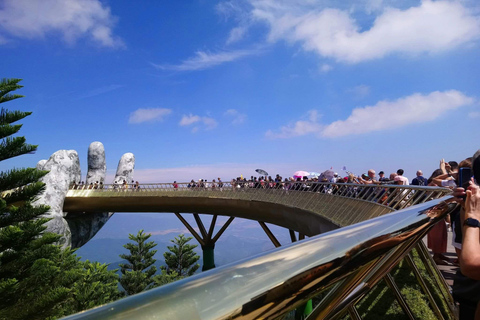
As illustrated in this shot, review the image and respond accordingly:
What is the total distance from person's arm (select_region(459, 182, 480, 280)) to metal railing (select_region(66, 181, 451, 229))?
1911mm

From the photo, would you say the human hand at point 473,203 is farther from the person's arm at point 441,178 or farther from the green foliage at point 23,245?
the green foliage at point 23,245

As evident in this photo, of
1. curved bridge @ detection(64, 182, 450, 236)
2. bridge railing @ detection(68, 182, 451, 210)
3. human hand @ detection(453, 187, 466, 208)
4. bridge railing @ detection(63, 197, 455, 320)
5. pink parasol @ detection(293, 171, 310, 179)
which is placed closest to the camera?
bridge railing @ detection(63, 197, 455, 320)

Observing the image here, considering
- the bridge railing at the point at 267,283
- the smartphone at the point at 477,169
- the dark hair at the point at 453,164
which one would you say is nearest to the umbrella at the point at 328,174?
the dark hair at the point at 453,164

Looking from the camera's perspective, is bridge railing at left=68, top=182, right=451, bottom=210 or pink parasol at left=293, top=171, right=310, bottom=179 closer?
bridge railing at left=68, top=182, right=451, bottom=210

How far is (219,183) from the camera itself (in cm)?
2250

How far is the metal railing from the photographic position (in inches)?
289

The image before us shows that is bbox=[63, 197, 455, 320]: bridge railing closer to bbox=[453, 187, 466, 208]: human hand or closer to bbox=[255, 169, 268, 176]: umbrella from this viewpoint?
bbox=[453, 187, 466, 208]: human hand

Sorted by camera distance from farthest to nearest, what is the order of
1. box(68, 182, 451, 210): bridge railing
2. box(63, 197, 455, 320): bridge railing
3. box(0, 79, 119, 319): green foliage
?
box(0, 79, 119, 319): green foliage → box(68, 182, 451, 210): bridge railing → box(63, 197, 455, 320): bridge railing

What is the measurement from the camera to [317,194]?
1370cm

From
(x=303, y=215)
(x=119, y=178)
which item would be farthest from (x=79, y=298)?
(x=119, y=178)

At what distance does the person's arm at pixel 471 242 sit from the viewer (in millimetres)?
1493

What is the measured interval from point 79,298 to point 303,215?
40.4 ft

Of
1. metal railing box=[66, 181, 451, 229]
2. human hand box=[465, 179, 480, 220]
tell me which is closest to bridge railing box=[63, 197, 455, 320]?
human hand box=[465, 179, 480, 220]

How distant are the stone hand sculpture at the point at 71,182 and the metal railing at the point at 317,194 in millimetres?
1132
